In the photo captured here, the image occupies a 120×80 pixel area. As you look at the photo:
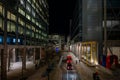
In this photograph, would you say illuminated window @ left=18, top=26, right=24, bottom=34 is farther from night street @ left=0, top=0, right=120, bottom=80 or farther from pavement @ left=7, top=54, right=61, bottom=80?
pavement @ left=7, top=54, right=61, bottom=80

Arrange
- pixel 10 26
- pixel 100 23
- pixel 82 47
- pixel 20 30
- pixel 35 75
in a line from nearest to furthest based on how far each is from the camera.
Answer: pixel 35 75 → pixel 10 26 → pixel 20 30 → pixel 100 23 → pixel 82 47

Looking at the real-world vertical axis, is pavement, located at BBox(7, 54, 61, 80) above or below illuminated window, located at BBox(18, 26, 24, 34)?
below

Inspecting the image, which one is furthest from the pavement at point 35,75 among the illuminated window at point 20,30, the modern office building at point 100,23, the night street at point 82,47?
the modern office building at point 100,23

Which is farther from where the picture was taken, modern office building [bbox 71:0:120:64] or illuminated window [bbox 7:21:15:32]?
modern office building [bbox 71:0:120:64]

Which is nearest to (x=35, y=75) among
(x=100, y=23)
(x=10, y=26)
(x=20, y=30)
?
(x=10, y=26)

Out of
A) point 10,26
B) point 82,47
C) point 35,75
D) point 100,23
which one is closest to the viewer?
point 35,75

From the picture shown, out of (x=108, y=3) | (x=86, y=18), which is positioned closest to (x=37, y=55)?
(x=86, y=18)

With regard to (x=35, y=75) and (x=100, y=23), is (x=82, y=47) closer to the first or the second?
(x=100, y=23)

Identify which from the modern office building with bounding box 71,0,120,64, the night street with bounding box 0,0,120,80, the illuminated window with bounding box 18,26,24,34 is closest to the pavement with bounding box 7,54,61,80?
the night street with bounding box 0,0,120,80

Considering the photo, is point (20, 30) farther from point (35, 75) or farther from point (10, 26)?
point (35, 75)

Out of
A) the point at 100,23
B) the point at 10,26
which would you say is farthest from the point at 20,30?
the point at 100,23

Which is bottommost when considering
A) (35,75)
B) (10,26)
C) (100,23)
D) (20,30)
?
(35,75)

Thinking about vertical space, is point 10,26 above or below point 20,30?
above

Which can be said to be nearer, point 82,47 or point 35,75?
point 35,75
